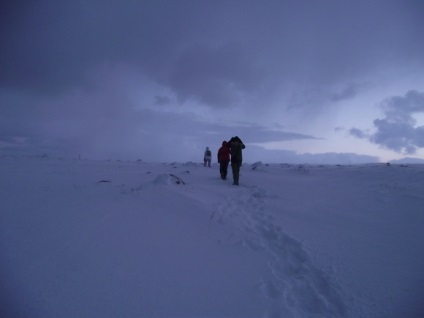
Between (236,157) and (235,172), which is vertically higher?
(236,157)

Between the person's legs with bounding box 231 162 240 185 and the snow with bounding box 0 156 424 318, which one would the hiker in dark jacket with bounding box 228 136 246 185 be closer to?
the person's legs with bounding box 231 162 240 185

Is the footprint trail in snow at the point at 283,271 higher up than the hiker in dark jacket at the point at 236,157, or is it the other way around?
the hiker in dark jacket at the point at 236,157

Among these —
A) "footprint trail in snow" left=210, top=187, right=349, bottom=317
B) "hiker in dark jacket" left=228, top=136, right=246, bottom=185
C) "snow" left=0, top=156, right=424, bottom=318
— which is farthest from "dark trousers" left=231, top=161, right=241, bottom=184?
"footprint trail in snow" left=210, top=187, right=349, bottom=317

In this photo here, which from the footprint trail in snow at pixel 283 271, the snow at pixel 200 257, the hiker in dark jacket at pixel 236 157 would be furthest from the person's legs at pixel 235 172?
the footprint trail in snow at pixel 283 271

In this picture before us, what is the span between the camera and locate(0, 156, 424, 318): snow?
3.22 m

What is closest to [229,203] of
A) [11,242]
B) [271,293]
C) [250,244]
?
[250,244]

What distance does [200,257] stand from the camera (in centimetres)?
442

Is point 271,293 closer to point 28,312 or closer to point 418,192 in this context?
point 28,312

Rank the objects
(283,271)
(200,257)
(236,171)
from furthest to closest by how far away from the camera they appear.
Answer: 1. (236,171)
2. (200,257)
3. (283,271)

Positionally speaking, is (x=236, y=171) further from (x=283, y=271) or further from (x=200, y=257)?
(x=283, y=271)

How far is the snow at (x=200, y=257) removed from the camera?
3225 millimetres

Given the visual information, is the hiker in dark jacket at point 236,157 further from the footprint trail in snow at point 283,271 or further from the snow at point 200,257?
the footprint trail in snow at point 283,271

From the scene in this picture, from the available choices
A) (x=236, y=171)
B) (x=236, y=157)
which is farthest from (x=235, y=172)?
(x=236, y=157)

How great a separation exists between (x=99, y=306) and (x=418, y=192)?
9.16m
